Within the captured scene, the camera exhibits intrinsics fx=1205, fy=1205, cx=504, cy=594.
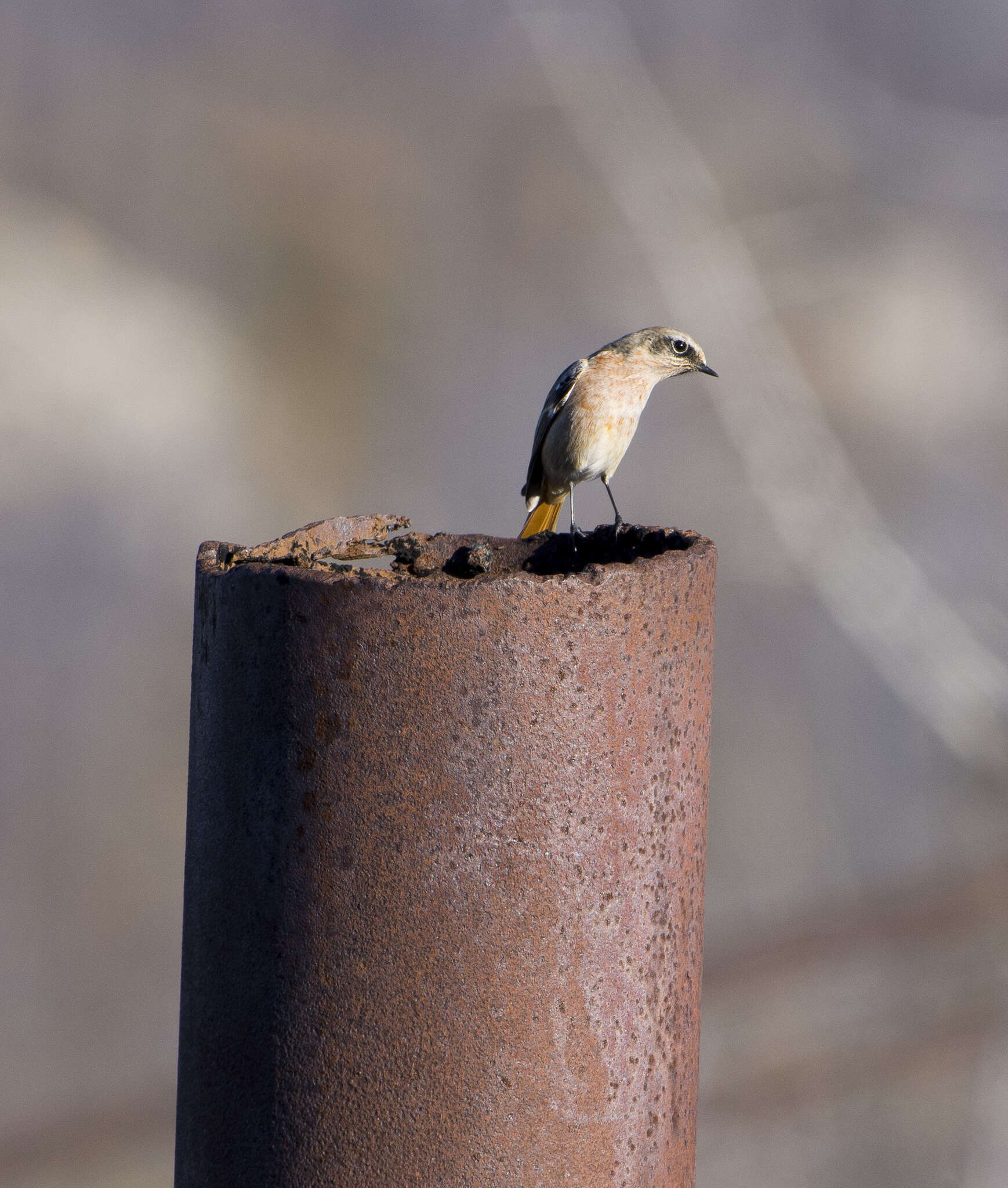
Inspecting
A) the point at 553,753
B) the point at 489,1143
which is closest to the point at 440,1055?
the point at 489,1143

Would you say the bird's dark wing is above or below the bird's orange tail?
above

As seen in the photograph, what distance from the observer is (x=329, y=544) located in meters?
2.23

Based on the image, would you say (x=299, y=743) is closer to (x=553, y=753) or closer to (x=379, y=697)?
(x=379, y=697)

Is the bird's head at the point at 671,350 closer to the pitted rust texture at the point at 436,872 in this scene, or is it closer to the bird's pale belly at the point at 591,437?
the bird's pale belly at the point at 591,437

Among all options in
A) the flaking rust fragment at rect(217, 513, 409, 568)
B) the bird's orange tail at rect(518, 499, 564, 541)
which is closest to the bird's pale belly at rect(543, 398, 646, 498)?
the bird's orange tail at rect(518, 499, 564, 541)

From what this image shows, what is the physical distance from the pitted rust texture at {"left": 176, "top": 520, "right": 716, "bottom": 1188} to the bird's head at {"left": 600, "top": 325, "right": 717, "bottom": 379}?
1931mm

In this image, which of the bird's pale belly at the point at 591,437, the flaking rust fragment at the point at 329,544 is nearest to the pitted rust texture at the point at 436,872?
the flaking rust fragment at the point at 329,544

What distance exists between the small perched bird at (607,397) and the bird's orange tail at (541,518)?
0.24 metres

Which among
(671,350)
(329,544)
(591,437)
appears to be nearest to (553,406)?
(591,437)

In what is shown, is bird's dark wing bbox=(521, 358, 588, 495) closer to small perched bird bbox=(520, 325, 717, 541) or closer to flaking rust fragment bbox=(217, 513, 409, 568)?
small perched bird bbox=(520, 325, 717, 541)

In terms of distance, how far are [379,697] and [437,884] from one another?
26cm

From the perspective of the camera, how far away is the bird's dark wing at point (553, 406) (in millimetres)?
3660

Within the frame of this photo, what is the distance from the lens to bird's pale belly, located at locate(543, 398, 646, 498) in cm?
355

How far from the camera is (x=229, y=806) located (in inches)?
66.9
